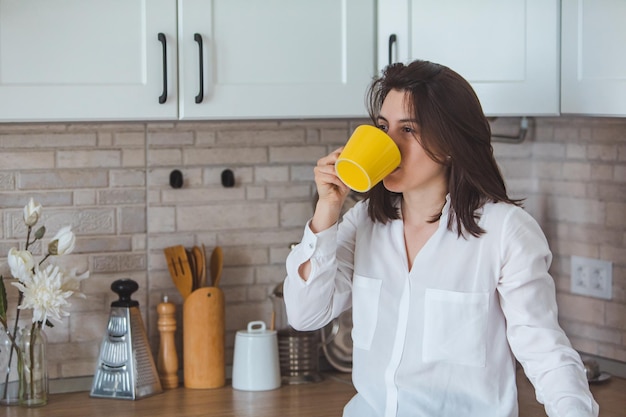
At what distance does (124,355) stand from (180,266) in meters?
0.28

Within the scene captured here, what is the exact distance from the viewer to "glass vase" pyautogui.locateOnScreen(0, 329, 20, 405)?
8.25 ft

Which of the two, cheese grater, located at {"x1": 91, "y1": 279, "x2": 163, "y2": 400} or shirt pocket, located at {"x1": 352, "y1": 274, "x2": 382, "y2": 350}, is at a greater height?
shirt pocket, located at {"x1": 352, "y1": 274, "x2": 382, "y2": 350}

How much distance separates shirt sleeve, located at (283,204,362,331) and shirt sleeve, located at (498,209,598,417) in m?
0.36

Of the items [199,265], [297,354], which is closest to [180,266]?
[199,265]

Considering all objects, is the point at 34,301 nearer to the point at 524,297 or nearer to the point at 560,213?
the point at 524,297

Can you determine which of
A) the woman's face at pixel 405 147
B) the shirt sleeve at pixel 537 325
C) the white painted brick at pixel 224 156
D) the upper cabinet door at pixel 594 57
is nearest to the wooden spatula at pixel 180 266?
the white painted brick at pixel 224 156

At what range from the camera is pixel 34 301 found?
2418 millimetres

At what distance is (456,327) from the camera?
6.79 ft

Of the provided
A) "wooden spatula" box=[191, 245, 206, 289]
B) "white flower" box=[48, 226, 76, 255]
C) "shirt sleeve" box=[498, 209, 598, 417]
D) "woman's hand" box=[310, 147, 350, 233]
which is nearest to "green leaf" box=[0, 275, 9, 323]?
"white flower" box=[48, 226, 76, 255]

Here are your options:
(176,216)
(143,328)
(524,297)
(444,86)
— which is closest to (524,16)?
(444,86)

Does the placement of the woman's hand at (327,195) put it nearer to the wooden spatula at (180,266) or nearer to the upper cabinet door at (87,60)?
the upper cabinet door at (87,60)

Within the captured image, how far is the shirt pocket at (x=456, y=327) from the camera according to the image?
206 centimetres

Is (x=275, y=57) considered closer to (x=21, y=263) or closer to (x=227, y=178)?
(x=227, y=178)

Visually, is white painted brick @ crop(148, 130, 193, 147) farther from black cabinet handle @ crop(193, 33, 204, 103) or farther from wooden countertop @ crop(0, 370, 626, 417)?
wooden countertop @ crop(0, 370, 626, 417)
